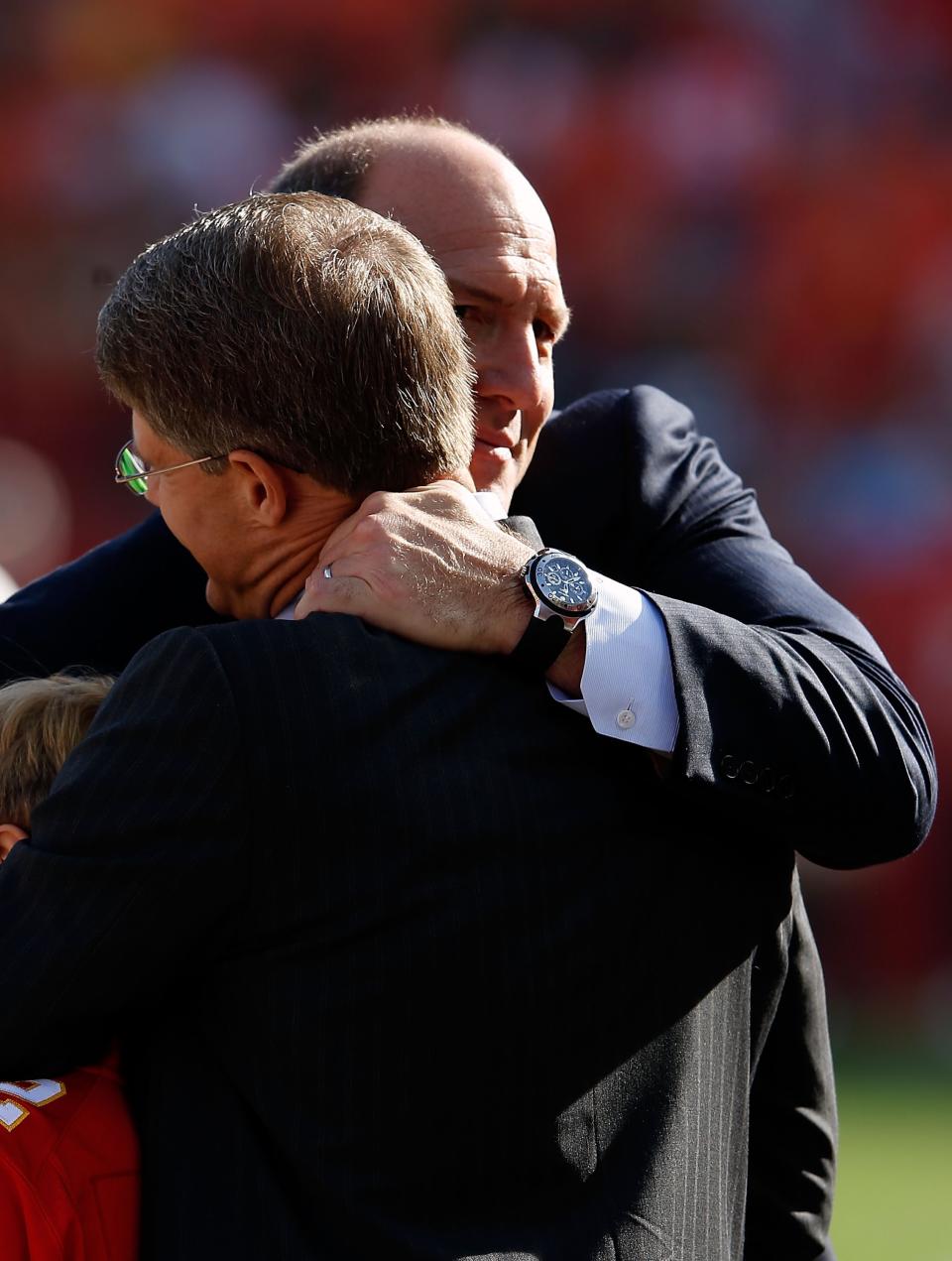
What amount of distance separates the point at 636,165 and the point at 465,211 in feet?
20.4

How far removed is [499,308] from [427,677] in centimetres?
106

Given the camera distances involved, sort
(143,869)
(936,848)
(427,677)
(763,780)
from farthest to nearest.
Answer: (936,848) → (763,780) → (427,677) → (143,869)

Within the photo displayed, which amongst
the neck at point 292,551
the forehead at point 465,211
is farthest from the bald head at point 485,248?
the neck at point 292,551

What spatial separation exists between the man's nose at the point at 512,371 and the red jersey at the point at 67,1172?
1172 mm

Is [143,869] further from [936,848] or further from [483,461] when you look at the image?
[936,848]

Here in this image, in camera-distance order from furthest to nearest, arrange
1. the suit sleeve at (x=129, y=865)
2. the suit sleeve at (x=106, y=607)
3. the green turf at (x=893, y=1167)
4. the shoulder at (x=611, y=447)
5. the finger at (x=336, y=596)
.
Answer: the green turf at (x=893, y=1167), the shoulder at (x=611, y=447), the suit sleeve at (x=106, y=607), the finger at (x=336, y=596), the suit sleeve at (x=129, y=865)

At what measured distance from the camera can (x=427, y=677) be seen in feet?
4.39

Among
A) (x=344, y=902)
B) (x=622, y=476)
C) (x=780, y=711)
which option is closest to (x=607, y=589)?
(x=780, y=711)

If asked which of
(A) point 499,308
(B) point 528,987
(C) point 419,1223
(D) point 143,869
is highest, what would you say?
(A) point 499,308

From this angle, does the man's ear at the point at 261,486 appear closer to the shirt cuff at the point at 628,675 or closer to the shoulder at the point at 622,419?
the shirt cuff at the point at 628,675

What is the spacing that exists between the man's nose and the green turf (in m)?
3.27

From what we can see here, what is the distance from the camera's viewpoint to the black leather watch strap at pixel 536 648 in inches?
55.7

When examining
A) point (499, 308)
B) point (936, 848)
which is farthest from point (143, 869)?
point (936, 848)

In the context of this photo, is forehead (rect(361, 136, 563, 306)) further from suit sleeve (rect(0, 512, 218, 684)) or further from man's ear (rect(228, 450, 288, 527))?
man's ear (rect(228, 450, 288, 527))
